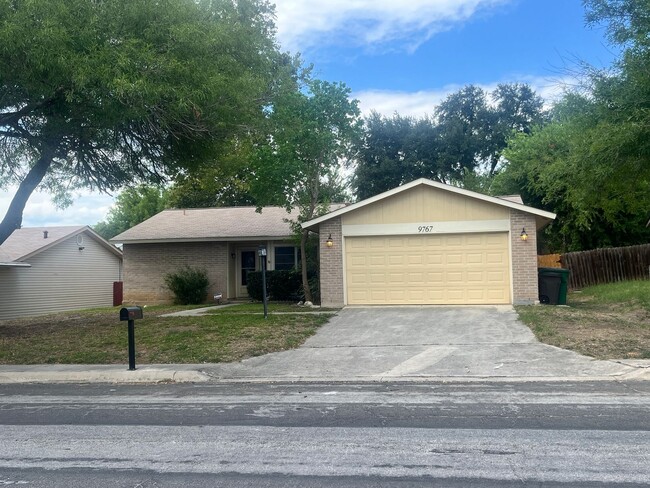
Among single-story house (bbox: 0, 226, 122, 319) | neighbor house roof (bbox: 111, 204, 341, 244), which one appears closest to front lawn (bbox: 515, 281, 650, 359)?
neighbor house roof (bbox: 111, 204, 341, 244)

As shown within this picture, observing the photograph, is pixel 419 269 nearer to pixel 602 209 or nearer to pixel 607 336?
pixel 607 336

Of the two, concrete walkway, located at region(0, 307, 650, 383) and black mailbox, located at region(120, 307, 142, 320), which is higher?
black mailbox, located at region(120, 307, 142, 320)

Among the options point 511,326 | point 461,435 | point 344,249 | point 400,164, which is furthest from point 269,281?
point 400,164

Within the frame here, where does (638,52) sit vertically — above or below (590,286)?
above

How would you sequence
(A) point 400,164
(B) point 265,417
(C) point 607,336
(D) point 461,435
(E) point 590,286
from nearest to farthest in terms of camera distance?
(D) point 461,435 → (B) point 265,417 → (C) point 607,336 → (E) point 590,286 → (A) point 400,164

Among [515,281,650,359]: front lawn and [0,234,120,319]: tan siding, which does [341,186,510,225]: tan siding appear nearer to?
[515,281,650,359]: front lawn

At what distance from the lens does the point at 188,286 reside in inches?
882

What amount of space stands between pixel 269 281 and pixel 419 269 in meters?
6.54

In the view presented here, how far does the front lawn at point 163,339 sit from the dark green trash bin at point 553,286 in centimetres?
642

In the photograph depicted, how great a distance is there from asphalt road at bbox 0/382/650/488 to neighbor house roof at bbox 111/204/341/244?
13.9 m

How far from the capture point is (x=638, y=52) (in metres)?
13.8

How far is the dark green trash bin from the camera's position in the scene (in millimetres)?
16953

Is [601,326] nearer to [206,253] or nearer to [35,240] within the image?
[206,253]

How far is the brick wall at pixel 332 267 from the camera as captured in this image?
701 inches
